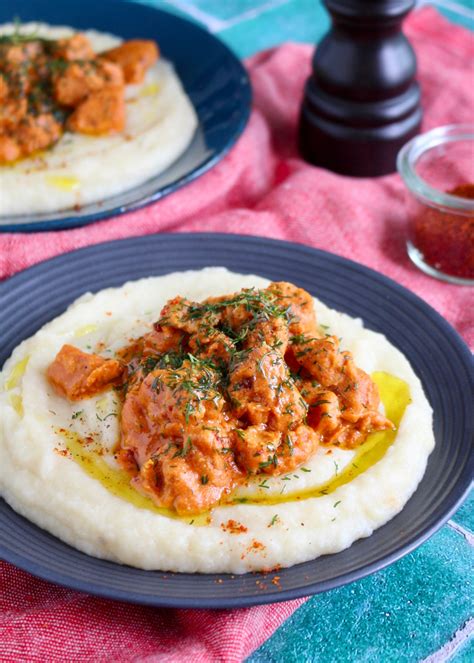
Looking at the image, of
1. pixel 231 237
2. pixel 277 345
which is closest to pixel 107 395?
pixel 277 345

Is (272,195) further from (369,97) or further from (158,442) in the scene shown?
(158,442)

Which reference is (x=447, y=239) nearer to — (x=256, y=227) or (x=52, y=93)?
(x=256, y=227)

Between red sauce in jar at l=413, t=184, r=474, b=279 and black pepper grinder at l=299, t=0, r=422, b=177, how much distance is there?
1257mm

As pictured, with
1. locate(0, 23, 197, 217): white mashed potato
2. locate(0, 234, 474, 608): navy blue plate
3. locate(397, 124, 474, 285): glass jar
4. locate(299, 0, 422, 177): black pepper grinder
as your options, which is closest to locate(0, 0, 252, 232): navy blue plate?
locate(0, 23, 197, 217): white mashed potato

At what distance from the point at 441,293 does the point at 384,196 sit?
1.44m

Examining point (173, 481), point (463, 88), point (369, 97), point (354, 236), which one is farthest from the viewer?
point (463, 88)

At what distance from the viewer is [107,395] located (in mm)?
5590

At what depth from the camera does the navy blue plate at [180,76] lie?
7.51 m

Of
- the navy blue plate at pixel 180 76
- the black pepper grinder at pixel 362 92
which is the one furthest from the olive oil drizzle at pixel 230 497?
the black pepper grinder at pixel 362 92

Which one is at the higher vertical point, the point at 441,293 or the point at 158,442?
the point at 158,442

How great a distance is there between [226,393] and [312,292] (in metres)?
1.78

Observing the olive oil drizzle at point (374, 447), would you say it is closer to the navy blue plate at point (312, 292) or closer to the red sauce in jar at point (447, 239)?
the navy blue plate at point (312, 292)

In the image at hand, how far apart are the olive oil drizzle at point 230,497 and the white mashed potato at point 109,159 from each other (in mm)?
2749

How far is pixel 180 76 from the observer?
30.7 feet
